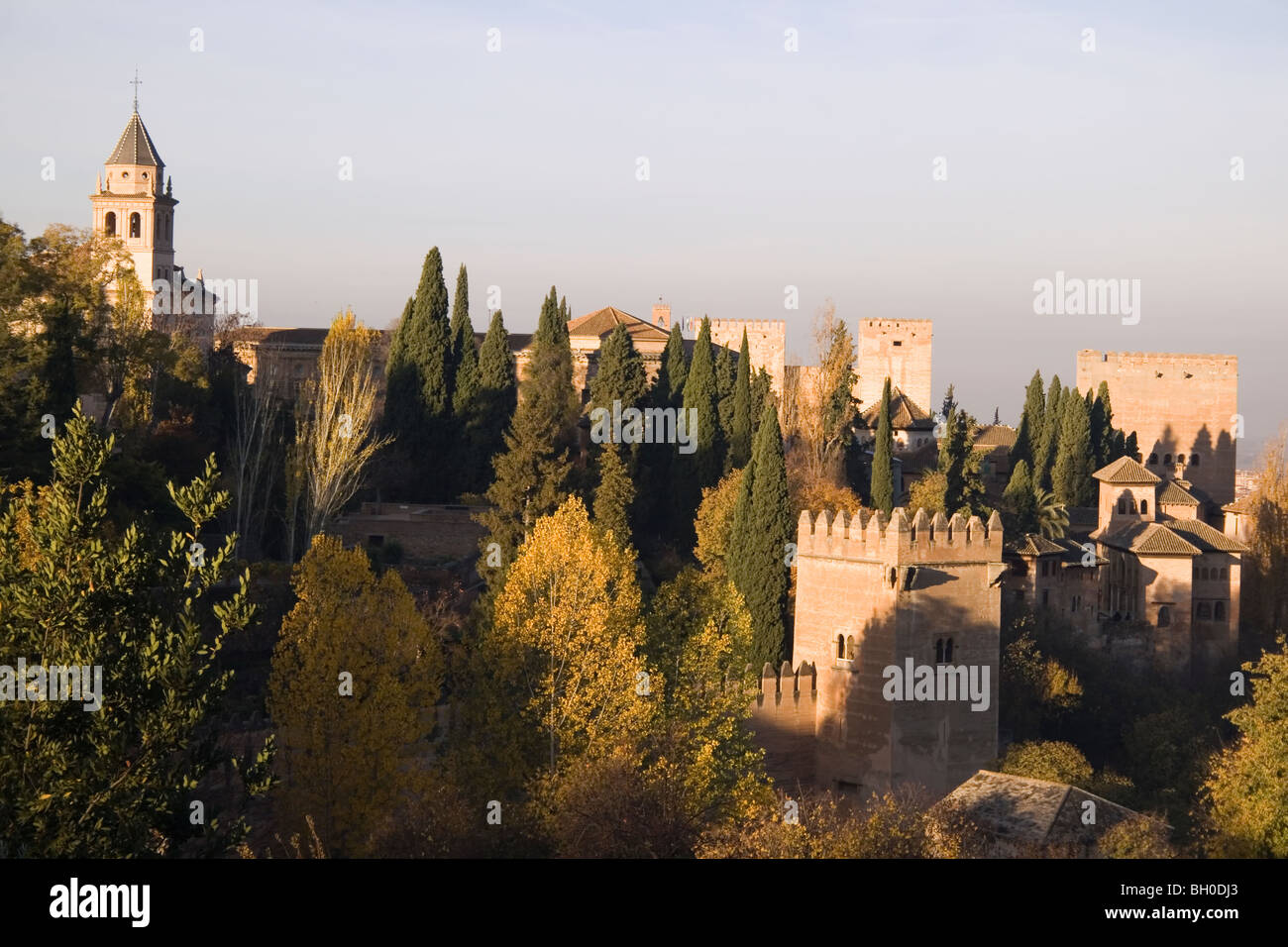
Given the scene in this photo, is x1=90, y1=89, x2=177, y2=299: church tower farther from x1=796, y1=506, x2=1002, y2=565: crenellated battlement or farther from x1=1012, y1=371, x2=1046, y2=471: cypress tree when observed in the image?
x1=796, y1=506, x2=1002, y2=565: crenellated battlement

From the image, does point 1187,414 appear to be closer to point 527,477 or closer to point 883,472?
point 883,472

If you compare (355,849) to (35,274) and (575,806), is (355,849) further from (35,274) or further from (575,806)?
(35,274)

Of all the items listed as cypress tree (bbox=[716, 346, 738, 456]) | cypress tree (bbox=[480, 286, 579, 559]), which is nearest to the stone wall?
cypress tree (bbox=[480, 286, 579, 559])

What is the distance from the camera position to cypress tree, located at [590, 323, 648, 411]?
39844mm

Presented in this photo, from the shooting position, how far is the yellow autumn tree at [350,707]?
71.4 ft

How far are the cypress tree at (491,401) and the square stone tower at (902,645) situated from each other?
12.0 meters

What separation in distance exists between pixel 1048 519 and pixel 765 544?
39.4ft

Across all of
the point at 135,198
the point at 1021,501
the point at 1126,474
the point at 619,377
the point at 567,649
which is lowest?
the point at 567,649

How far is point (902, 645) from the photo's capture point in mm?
27688

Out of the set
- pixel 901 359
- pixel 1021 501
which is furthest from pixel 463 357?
pixel 901 359

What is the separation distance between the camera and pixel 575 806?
2034 cm

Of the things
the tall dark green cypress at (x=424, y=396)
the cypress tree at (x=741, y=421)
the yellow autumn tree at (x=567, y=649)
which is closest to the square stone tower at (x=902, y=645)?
the yellow autumn tree at (x=567, y=649)

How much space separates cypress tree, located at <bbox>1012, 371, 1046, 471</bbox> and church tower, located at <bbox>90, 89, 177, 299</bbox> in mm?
33099

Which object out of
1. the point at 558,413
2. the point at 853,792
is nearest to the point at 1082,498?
the point at 558,413
